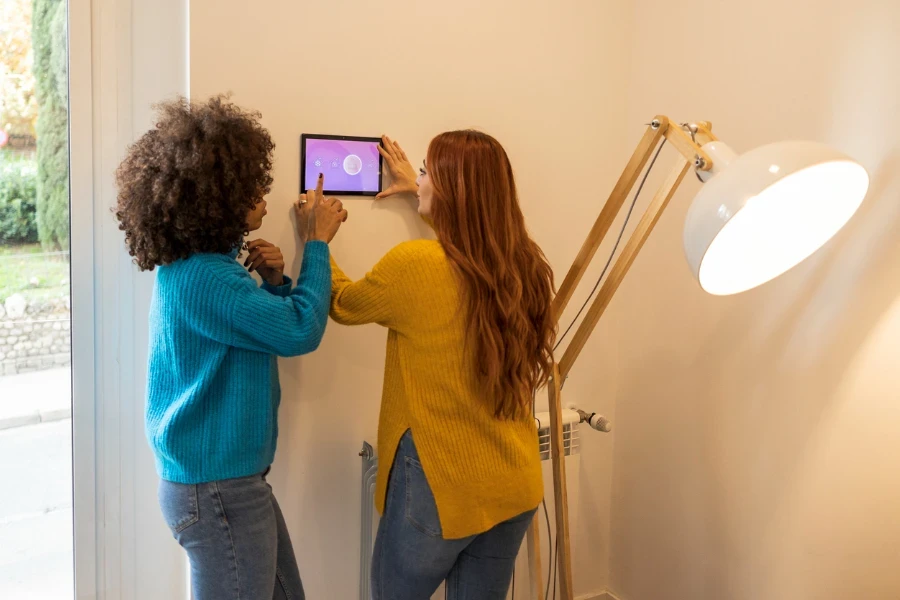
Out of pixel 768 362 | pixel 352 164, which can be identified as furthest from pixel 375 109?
pixel 768 362

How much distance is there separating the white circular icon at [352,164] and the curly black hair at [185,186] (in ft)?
1.30

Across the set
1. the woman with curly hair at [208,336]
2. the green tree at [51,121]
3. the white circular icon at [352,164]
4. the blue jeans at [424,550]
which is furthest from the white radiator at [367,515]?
the green tree at [51,121]

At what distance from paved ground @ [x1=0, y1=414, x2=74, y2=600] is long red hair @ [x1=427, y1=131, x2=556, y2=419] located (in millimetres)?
983

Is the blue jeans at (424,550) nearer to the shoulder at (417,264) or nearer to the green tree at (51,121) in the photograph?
the shoulder at (417,264)

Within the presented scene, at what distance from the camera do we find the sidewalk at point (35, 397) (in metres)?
1.61

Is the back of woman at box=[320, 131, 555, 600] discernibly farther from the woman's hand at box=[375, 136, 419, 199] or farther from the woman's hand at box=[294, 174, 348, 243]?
the woman's hand at box=[375, 136, 419, 199]

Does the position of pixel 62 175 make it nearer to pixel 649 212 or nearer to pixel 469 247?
pixel 469 247

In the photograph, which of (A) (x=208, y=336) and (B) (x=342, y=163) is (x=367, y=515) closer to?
(A) (x=208, y=336)

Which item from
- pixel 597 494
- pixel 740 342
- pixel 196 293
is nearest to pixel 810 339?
pixel 740 342

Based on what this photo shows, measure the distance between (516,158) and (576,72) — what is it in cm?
33

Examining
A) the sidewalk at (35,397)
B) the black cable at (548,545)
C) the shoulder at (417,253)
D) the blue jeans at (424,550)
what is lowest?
the black cable at (548,545)

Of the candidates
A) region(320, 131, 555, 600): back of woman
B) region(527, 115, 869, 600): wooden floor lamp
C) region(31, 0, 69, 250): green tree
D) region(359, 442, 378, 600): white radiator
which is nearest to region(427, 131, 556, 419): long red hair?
region(320, 131, 555, 600): back of woman

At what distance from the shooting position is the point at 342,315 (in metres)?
1.49

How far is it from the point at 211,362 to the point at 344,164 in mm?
622
